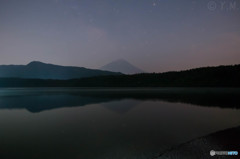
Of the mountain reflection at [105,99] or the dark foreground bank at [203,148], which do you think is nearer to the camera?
the dark foreground bank at [203,148]

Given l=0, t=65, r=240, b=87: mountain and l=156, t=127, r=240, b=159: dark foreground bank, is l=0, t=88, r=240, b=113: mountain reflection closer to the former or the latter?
l=156, t=127, r=240, b=159: dark foreground bank

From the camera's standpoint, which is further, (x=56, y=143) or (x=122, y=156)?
(x=56, y=143)

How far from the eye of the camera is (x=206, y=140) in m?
10.7

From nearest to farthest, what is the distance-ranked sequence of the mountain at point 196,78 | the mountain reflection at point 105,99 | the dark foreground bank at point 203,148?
the dark foreground bank at point 203,148 → the mountain reflection at point 105,99 → the mountain at point 196,78

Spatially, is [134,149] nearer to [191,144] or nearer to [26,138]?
[191,144]

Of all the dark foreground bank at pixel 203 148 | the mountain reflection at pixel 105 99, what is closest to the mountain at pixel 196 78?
the mountain reflection at pixel 105 99

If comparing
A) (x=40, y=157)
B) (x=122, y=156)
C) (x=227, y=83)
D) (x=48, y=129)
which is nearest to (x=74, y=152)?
(x=40, y=157)

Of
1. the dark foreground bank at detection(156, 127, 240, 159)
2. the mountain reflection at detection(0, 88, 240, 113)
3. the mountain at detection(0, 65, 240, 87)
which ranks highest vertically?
the mountain at detection(0, 65, 240, 87)

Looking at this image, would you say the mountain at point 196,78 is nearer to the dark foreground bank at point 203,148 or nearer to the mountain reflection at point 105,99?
the mountain reflection at point 105,99

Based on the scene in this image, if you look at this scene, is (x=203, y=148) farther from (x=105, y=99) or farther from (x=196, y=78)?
(x=196, y=78)

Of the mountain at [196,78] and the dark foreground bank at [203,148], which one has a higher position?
the mountain at [196,78]

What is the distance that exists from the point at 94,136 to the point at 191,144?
7.76 m

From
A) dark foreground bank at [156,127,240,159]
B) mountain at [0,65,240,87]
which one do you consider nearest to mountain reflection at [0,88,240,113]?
dark foreground bank at [156,127,240,159]

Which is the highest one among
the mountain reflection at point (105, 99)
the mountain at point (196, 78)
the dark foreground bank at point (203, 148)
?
the mountain at point (196, 78)
